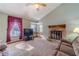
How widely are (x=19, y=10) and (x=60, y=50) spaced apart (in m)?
1.00

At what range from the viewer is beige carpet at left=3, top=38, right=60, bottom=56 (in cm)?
192

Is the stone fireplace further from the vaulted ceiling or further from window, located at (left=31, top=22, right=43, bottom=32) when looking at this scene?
the vaulted ceiling

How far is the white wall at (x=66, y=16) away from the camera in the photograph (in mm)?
1935

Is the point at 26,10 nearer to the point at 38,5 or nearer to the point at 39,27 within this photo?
the point at 38,5

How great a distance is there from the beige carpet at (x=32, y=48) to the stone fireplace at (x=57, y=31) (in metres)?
0.10

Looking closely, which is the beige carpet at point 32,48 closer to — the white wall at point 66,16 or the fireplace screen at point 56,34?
the fireplace screen at point 56,34

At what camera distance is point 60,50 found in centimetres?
195

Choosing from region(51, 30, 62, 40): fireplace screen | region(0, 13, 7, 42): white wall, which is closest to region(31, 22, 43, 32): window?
region(51, 30, 62, 40): fireplace screen

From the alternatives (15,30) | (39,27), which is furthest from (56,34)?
(15,30)

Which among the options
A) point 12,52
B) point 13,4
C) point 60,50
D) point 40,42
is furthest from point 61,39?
point 13,4

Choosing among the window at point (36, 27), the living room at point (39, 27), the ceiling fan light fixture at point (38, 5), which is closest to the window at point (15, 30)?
the living room at point (39, 27)

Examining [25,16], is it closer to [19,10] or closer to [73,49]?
[19,10]

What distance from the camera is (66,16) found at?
6.47 feet

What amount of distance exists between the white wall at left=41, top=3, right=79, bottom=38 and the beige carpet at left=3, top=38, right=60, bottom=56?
14.2 inches
